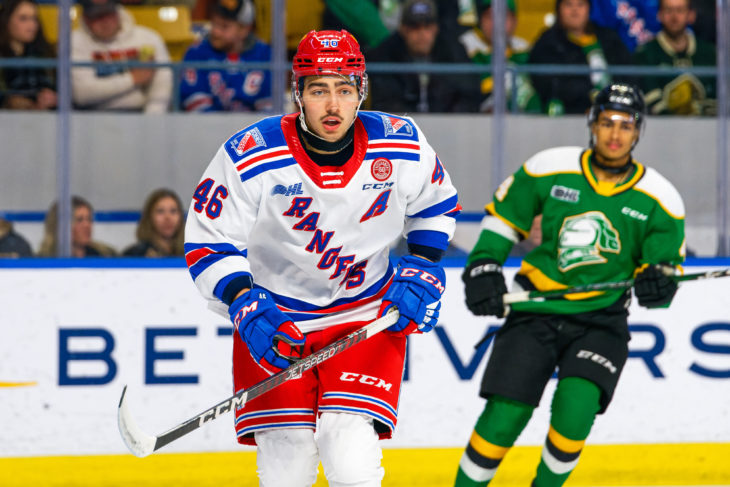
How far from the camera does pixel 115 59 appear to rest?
4523 millimetres

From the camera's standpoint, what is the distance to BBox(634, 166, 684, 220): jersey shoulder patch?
335cm

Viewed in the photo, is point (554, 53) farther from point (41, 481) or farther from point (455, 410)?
point (41, 481)

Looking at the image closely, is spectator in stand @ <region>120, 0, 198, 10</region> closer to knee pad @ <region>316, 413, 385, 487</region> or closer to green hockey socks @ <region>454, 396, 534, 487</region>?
green hockey socks @ <region>454, 396, 534, 487</region>

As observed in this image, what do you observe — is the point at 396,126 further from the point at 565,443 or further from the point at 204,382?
the point at 204,382

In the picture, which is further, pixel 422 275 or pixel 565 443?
pixel 565 443

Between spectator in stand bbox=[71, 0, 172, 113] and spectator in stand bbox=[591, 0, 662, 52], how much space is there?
179 centimetres

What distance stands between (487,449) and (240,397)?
1.02 meters

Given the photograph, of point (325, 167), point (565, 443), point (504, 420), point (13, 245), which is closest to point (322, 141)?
point (325, 167)

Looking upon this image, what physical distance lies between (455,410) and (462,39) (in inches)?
58.9

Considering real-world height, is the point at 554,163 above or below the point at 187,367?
above

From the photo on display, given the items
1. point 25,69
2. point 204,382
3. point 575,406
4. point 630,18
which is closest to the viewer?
point 575,406

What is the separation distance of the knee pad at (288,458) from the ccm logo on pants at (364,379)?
0.46ft

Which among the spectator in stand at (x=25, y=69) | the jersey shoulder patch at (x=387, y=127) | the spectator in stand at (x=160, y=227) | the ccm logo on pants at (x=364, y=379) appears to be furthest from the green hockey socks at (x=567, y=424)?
the spectator in stand at (x=25, y=69)

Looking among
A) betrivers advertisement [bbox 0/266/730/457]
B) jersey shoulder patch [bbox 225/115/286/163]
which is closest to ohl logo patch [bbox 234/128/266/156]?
jersey shoulder patch [bbox 225/115/286/163]
